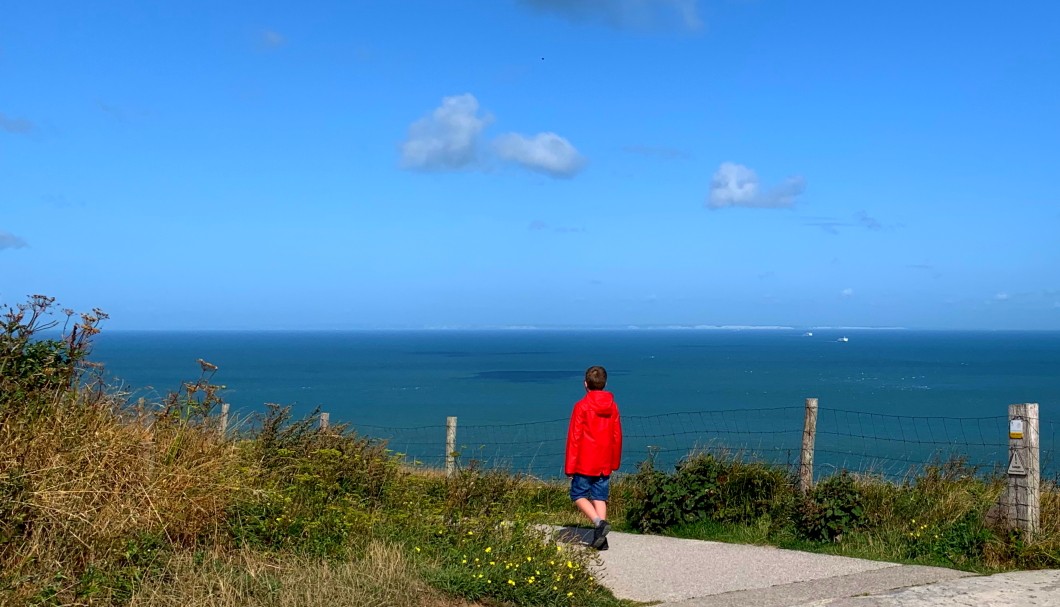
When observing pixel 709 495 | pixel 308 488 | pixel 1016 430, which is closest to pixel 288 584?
pixel 308 488

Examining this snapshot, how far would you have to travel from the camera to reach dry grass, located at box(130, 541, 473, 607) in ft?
20.2

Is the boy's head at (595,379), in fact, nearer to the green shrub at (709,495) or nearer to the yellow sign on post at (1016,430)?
the green shrub at (709,495)

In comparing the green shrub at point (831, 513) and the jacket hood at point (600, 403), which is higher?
the jacket hood at point (600, 403)

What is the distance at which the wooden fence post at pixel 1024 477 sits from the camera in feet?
28.8

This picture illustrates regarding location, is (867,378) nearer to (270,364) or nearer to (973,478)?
(270,364)

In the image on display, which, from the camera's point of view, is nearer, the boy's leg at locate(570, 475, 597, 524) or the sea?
the boy's leg at locate(570, 475, 597, 524)

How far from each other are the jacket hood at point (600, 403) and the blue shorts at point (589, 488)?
63 centimetres

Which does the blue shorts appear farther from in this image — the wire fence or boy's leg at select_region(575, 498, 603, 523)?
the wire fence

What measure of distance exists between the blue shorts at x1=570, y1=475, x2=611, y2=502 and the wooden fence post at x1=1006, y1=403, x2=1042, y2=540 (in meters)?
3.72

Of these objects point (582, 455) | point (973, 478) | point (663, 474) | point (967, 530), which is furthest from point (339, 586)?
point (973, 478)

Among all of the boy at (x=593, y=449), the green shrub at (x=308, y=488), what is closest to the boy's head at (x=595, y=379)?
the boy at (x=593, y=449)

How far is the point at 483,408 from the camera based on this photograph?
6384 cm

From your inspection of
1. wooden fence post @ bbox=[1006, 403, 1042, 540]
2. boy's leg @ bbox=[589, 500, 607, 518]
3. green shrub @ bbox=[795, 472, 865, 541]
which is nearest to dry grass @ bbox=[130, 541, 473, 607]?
boy's leg @ bbox=[589, 500, 607, 518]

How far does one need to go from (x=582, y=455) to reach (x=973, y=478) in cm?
564
